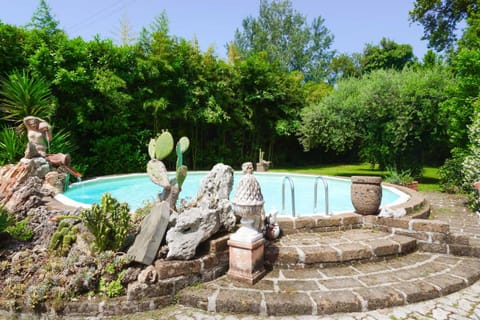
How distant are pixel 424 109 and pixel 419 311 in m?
8.67

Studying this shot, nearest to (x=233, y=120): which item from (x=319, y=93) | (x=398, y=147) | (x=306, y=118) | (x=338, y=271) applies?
(x=306, y=118)

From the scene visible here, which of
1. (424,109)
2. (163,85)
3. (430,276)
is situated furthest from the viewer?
(163,85)

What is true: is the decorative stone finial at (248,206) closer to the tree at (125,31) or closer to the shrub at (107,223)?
the shrub at (107,223)

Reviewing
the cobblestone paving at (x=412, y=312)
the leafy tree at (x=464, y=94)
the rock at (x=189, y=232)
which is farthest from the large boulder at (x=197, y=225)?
the leafy tree at (x=464, y=94)

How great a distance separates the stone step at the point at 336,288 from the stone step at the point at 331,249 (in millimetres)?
91

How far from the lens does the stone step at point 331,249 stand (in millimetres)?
3256

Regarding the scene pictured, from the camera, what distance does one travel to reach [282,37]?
1032 inches

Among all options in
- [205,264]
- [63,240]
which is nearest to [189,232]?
[205,264]

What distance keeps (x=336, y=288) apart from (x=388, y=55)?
1168 inches

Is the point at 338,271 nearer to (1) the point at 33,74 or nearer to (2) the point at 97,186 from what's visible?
(2) the point at 97,186

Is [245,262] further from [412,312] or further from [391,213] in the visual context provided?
[391,213]

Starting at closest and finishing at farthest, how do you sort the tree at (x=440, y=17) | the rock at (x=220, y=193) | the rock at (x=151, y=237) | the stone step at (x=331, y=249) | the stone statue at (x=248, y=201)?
the rock at (x=151, y=237)
the stone statue at (x=248, y=201)
the stone step at (x=331, y=249)
the rock at (x=220, y=193)
the tree at (x=440, y=17)

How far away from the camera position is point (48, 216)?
12.2 ft

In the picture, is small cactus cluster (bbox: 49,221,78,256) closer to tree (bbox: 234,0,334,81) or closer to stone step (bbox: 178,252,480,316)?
stone step (bbox: 178,252,480,316)
